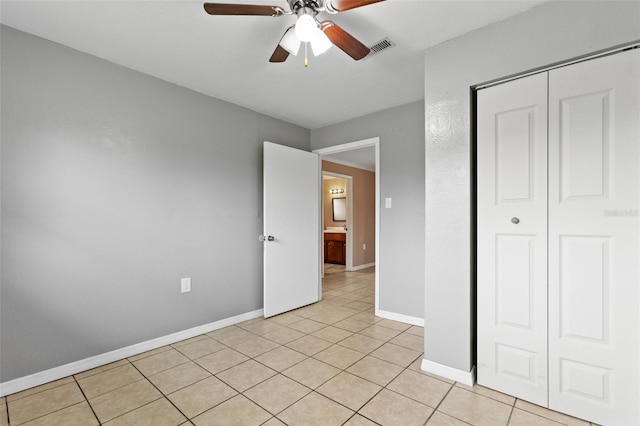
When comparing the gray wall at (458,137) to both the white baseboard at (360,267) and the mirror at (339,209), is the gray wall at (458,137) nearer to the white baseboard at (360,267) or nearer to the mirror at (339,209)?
the white baseboard at (360,267)

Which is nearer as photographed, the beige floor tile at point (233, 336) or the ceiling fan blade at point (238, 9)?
the ceiling fan blade at point (238, 9)

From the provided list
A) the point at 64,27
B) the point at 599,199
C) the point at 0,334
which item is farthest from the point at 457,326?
the point at 64,27

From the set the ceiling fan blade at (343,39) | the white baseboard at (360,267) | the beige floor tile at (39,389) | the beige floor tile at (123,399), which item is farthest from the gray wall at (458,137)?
the white baseboard at (360,267)

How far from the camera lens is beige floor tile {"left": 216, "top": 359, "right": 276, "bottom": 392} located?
6.53ft

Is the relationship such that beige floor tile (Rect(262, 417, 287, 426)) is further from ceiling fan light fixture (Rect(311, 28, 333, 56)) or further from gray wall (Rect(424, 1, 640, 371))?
ceiling fan light fixture (Rect(311, 28, 333, 56))

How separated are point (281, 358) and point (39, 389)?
5.21ft

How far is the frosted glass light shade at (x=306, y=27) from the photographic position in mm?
1514

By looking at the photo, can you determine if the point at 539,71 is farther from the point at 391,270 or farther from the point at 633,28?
the point at 391,270

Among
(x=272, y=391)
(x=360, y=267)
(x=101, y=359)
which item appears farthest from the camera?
(x=360, y=267)

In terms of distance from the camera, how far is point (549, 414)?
1665 millimetres

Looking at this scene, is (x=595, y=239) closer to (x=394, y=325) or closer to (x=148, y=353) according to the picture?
(x=394, y=325)

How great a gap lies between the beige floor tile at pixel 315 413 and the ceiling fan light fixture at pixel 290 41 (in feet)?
7.00

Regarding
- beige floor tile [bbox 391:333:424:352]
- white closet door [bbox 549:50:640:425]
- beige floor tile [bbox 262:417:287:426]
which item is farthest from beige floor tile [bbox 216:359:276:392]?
white closet door [bbox 549:50:640:425]

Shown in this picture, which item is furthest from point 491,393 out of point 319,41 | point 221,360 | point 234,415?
point 319,41
